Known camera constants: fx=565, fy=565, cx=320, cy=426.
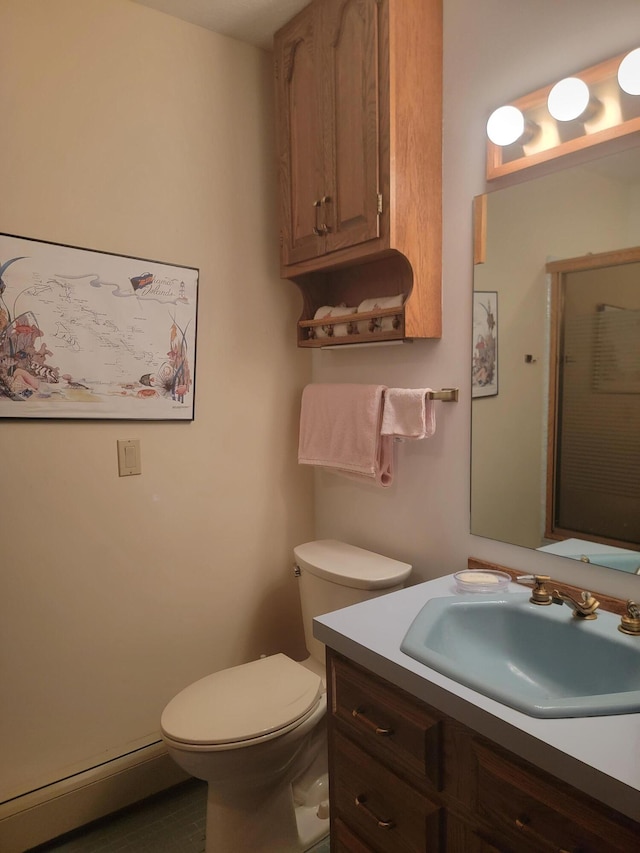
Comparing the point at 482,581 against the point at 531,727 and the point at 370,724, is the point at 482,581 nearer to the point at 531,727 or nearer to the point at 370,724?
the point at 370,724

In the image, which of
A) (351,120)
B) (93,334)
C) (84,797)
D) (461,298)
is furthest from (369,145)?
(84,797)

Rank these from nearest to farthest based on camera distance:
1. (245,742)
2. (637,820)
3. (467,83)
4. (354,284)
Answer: (637,820) < (245,742) < (467,83) < (354,284)

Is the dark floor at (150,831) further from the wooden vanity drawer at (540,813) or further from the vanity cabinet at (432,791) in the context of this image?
the wooden vanity drawer at (540,813)

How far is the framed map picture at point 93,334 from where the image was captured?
1573 millimetres

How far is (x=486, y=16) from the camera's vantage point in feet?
4.84

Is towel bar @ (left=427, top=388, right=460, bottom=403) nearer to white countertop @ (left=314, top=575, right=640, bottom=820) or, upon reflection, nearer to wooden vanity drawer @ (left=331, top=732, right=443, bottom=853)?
white countertop @ (left=314, top=575, right=640, bottom=820)

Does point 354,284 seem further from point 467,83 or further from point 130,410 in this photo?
point 130,410

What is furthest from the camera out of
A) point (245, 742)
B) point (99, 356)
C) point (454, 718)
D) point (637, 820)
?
point (99, 356)

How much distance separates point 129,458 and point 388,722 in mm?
1109

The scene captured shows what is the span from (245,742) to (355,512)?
850mm

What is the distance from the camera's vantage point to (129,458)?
179cm

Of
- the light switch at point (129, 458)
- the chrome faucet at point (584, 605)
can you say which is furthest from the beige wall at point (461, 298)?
the light switch at point (129, 458)

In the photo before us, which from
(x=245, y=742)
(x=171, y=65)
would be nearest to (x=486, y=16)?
(x=171, y=65)

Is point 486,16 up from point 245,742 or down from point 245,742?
up
